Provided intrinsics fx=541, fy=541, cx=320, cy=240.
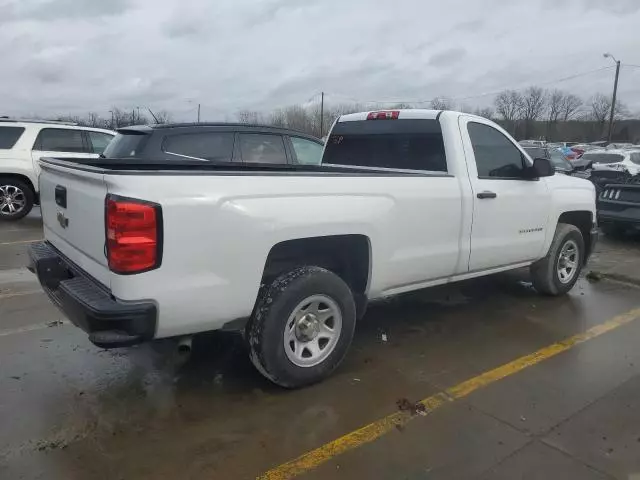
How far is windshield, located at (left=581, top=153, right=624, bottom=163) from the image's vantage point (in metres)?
18.5

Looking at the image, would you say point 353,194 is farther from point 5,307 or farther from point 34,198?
point 34,198

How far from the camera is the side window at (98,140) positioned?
11.4 m

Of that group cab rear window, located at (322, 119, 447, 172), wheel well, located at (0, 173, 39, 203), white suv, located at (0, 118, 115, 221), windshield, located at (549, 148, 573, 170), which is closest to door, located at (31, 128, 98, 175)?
white suv, located at (0, 118, 115, 221)

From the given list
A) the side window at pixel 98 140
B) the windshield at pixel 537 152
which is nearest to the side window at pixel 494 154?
the side window at pixel 98 140

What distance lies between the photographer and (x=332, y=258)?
3.93 metres

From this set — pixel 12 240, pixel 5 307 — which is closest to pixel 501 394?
pixel 5 307

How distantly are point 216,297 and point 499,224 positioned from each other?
285cm

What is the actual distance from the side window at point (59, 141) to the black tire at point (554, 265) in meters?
9.29

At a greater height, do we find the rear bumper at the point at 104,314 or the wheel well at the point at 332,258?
the wheel well at the point at 332,258

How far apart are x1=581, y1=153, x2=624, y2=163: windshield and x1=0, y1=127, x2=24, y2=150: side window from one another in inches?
699

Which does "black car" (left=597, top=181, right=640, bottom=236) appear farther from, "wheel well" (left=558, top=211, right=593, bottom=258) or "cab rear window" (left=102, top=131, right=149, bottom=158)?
"cab rear window" (left=102, top=131, right=149, bottom=158)

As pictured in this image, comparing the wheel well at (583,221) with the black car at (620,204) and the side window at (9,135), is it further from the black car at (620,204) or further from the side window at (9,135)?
the side window at (9,135)

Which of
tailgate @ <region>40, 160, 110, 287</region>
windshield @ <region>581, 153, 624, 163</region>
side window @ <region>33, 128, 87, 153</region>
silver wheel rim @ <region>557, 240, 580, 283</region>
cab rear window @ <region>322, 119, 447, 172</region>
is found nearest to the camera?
tailgate @ <region>40, 160, 110, 287</region>

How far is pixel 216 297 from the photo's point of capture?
315 centimetres
